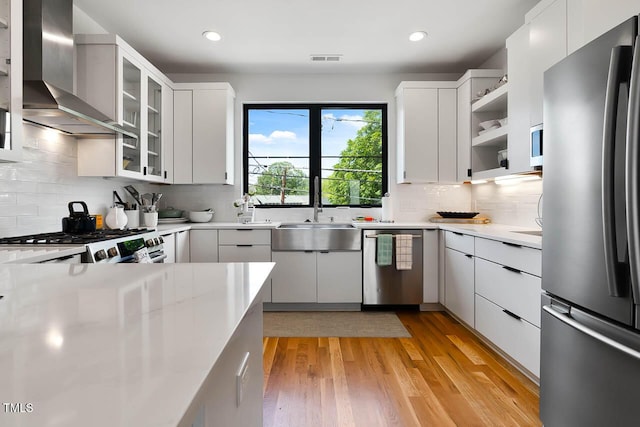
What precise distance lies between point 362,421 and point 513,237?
1.42 metres

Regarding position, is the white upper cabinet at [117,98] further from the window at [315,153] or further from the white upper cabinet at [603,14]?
the white upper cabinet at [603,14]

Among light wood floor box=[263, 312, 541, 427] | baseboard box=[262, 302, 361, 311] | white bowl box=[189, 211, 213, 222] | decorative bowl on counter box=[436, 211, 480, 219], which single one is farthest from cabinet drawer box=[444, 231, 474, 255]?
white bowl box=[189, 211, 213, 222]

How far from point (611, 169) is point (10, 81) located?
8.53 ft

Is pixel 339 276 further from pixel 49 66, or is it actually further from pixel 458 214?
pixel 49 66

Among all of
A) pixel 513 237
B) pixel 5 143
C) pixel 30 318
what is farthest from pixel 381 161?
pixel 30 318

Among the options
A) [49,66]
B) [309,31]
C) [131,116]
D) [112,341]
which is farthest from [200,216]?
[112,341]

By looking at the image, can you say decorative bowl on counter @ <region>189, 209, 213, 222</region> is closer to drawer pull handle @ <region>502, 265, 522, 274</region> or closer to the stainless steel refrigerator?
drawer pull handle @ <region>502, 265, 522, 274</region>

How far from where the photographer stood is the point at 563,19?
7.29ft

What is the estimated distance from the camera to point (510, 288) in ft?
7.47

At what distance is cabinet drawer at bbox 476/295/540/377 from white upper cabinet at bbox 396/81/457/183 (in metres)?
1.55

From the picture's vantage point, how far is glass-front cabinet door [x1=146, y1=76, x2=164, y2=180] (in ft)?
11.0

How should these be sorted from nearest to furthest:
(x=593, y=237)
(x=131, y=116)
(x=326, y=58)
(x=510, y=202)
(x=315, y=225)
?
(x=593, y=237)
(x=131, y=116)
(x=510, y=202)
(x=326, y=58)
(x=315, y=225)

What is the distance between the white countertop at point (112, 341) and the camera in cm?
35

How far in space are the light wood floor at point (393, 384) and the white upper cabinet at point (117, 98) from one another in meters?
1.94
